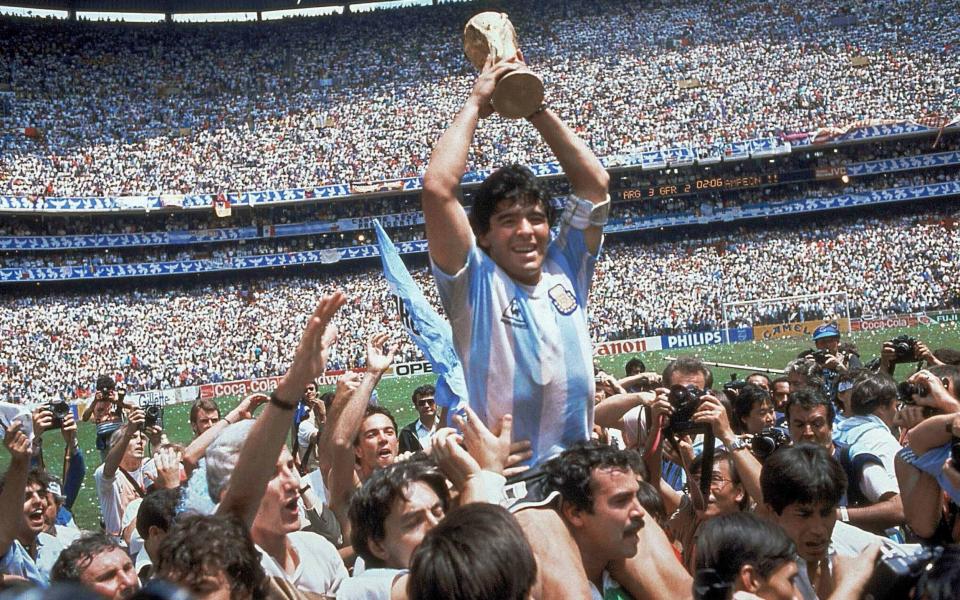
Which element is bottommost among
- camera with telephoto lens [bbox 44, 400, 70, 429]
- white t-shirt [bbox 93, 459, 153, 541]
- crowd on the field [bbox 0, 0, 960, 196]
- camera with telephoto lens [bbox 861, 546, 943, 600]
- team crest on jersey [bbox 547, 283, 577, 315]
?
white t-shirt [bbox 93, 459, 153, 541]

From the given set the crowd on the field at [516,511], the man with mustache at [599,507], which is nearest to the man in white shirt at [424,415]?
the crowd on the field at [516,511]

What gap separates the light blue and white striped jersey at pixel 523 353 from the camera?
10.9 feet

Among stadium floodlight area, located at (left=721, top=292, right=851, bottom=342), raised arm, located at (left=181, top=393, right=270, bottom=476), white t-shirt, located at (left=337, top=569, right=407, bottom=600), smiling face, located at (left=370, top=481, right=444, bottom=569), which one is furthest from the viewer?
stadium floodlight area, located at (left=721, top=292, right=851, bottom=342)

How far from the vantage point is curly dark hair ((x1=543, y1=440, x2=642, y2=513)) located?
287 cm

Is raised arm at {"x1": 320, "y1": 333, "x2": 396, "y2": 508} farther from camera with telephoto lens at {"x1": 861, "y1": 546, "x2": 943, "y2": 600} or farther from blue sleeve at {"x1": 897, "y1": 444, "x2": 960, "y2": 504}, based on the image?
camera with telephoto lens at {"x1": 861, "y1": 546, "x2": 943, "y2": 600}

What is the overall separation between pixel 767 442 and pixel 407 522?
91.7 inches

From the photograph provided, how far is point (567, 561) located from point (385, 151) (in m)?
50.2

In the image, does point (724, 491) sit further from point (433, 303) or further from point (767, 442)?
point (433, 303)

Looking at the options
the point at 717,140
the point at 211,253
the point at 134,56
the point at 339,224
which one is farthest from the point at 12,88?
the point at 717,140

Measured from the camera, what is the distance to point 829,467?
3.75 meters

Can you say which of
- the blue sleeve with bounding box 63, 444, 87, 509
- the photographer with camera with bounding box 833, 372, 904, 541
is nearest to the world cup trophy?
the photographer with camera with bounding box 833, 372, 904, 541

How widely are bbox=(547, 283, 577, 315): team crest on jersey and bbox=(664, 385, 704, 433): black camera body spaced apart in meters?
1.17

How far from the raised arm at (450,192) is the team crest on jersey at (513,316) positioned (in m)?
0.22

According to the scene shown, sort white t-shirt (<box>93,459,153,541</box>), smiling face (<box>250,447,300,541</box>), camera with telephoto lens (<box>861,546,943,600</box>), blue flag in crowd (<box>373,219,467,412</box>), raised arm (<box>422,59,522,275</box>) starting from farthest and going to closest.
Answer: white t-shirt (<box>93,459,153,541</box>), blue flag in crowd (<box>373,219,467,412</box>), smiling face (<box>250,447,300,541</box>), raised arm (<box>422,59,522,275</box>), camera with telephoto lens (<box>861,546,943,600</box>)
